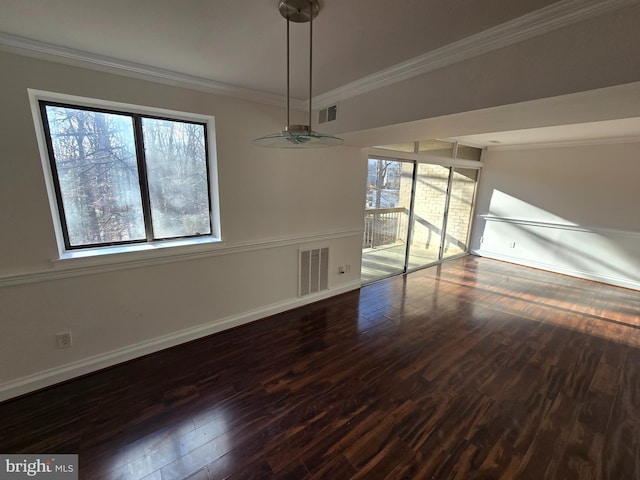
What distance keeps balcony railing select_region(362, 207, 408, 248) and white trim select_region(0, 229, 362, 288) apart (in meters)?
1.54

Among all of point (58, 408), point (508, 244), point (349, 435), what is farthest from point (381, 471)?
point (508, 244)

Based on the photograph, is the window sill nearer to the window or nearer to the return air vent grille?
the window

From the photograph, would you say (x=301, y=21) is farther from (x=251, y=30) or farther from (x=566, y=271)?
(x=566, y=271)

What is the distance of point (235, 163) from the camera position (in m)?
2.60

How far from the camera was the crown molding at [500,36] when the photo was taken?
1.23 m

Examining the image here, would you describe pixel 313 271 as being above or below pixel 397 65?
below

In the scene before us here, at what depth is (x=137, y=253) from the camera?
222 cm

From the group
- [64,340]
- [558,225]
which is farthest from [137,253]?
[558,225]

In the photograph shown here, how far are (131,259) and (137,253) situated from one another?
6 cm

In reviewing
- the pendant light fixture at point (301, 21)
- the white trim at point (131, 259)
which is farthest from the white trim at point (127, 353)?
the pendant light fixture at point (301, 21)

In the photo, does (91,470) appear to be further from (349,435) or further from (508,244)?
(508,244)

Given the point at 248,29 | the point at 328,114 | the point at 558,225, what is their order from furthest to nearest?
the point at 558,225
the point at 328,114
the point at 248,29

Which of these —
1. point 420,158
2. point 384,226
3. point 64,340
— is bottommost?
point 64,340

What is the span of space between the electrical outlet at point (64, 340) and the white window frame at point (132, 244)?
1.95 feet
